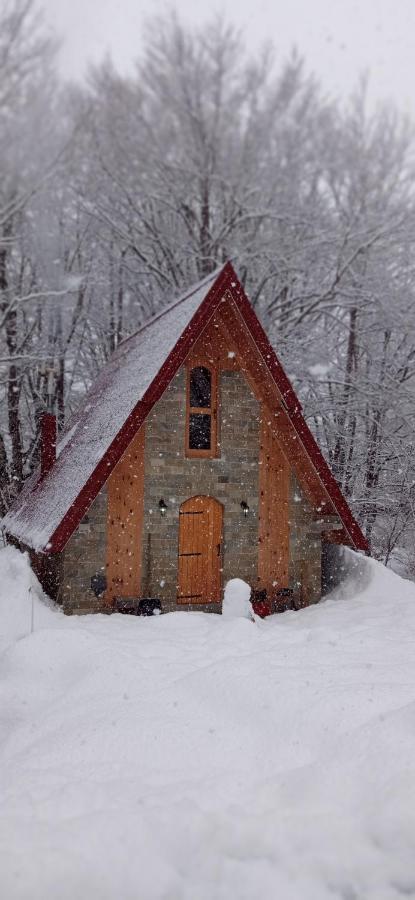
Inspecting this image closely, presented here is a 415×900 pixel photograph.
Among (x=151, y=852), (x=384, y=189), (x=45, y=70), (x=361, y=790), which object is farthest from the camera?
(x=384, y=189)

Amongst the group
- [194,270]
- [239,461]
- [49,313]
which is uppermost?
[194,270]

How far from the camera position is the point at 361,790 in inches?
147

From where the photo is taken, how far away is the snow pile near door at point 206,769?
3178mm

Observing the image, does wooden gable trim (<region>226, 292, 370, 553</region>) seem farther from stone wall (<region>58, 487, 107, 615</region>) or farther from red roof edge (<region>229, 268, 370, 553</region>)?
stone wall (<region>58, 487, 107, 615</region>)

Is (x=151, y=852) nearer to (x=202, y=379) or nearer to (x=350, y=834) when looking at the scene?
(x=350, y=834)

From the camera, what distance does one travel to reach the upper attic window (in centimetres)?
1056

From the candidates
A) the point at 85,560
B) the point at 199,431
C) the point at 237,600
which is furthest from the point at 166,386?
the point at 237,600

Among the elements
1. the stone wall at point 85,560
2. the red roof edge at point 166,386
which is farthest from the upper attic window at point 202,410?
the stone wall at point 85,560

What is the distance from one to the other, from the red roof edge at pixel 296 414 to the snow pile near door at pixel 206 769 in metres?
3.05

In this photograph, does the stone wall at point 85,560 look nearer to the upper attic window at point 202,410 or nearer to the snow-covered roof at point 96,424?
the snow-covered roof at point 96,424

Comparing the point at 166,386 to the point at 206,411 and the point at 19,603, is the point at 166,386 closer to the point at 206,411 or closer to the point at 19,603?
the point at 206,411

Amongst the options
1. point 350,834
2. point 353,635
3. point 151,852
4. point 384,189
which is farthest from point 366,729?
point 384,189

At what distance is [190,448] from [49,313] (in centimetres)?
934

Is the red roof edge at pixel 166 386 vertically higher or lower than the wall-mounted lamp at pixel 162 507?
higher
